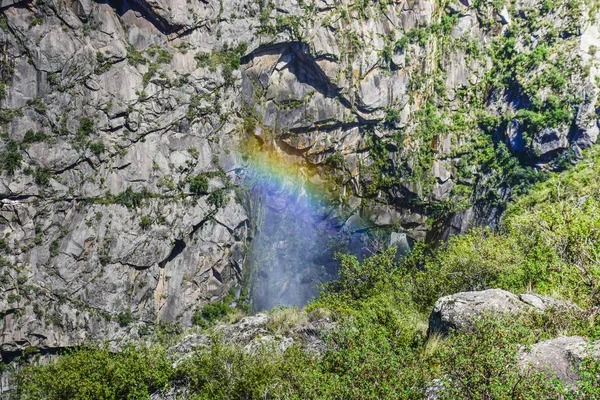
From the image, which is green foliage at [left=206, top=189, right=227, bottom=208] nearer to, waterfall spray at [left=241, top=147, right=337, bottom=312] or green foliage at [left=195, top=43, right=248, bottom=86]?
waterfall spray at [left=241, top=147, right=337, bottom=312]

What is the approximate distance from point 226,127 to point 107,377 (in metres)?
52.7

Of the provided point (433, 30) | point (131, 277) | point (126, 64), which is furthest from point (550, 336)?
point (433, 30)

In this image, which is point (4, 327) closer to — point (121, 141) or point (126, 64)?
point (121, 141)

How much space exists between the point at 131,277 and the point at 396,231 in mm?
39445

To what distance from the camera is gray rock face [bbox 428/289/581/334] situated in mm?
17375

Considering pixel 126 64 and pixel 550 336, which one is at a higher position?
pixel 126 64

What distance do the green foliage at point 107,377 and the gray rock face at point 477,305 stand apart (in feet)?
41.4

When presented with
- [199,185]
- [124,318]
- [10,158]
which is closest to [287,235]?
[199,185]

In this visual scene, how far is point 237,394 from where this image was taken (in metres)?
19.4

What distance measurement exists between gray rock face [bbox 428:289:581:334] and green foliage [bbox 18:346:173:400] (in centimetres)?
1263

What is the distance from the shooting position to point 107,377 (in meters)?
22.8

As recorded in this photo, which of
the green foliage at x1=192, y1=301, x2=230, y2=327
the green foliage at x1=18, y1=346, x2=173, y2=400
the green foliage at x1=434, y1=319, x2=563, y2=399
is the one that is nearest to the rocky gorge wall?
the green foliage at x1=192, y1=301, x2=230, y2=327

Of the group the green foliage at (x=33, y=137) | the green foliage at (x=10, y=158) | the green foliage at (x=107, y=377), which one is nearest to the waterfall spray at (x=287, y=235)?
the green foliage at (x=33, y=137)

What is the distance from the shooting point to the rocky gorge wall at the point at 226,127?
6131 cm
